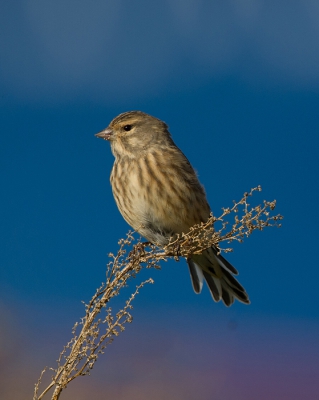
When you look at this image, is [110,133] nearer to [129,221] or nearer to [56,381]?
[129,221]

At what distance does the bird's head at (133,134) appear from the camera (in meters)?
4.96

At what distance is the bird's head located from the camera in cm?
496

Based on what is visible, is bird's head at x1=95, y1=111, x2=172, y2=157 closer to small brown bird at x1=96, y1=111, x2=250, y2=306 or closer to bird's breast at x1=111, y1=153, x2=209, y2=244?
small brown bird at x1=96, y1=111, x2=250, y2=306

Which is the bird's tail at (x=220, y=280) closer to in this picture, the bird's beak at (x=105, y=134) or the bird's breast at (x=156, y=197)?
the bird's breast at (x=156, y=197)

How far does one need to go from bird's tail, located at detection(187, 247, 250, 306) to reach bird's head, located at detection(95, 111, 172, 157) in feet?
3.69

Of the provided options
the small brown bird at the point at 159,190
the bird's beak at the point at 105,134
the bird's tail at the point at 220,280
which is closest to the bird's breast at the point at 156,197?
the small brown bird at the point at 159,190

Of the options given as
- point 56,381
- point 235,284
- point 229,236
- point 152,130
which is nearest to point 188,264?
point 235,284

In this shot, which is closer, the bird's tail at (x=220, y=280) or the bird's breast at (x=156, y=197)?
the bird's breast at (x=156, y=197)

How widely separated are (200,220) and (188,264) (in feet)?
2.57

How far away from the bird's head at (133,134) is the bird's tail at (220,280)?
1.12 metres

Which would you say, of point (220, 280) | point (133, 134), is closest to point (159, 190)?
point (133, 134)

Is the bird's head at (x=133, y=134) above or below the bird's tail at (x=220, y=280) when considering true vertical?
above

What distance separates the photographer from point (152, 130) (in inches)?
201

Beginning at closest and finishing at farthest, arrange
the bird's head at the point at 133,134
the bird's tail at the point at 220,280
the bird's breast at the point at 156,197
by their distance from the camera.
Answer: the bird's breast at the point at 156,197
the bird's head at the point at 133,134
the bird's tail at the point at 220,280
